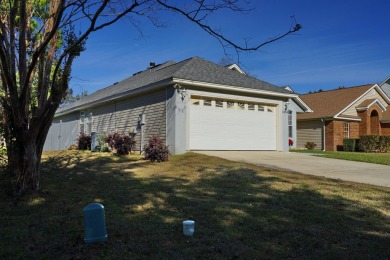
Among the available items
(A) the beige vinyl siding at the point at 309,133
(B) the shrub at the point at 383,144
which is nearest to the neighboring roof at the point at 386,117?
(B) the shrub at the point at 383,144

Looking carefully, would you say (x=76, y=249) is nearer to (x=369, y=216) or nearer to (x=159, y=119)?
(x=369, y=216)

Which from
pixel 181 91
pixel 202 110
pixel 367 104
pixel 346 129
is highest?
pixel 367 104

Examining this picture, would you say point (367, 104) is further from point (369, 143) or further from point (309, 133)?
point (369, 143)

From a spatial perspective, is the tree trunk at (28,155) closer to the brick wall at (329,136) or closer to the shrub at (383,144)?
the brick wall at (329,136)

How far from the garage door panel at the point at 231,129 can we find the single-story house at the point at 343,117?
9.53 metres

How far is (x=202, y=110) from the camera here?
16094mm

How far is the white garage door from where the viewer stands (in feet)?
52.3

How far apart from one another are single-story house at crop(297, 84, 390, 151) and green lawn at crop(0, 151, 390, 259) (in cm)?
1800

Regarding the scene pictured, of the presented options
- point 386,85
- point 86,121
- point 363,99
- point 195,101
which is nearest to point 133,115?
point 195,101

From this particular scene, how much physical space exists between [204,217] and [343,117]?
23.4 m

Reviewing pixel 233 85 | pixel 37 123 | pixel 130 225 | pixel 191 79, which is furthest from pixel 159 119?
pixel 130 225

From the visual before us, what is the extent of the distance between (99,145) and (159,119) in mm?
4049

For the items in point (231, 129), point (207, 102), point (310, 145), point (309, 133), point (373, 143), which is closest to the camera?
point (207, 102)

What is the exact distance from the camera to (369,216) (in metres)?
5.96
